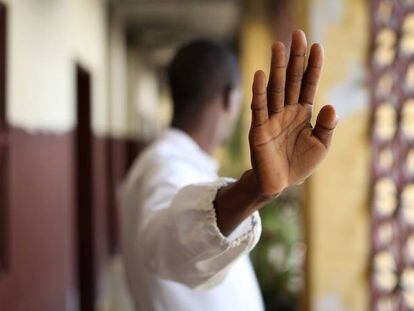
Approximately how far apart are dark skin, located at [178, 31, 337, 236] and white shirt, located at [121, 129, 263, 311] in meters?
0.10

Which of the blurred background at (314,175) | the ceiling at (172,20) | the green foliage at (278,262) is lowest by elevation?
the green foliage at (278,262)

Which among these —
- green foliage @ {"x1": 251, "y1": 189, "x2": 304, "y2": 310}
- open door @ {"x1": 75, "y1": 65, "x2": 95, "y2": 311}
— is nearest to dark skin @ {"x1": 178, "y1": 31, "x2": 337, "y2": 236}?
green foliage @ {"x1": 251, "y1": 189, "x2": 304, "y2": 310}

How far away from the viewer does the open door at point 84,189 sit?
4996mm

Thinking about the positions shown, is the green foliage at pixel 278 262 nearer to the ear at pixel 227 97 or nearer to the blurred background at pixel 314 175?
the blurred background at pixel 314 175

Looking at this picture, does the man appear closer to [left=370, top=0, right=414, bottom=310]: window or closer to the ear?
the ear

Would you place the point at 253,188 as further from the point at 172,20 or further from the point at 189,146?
A: the point at 172,20

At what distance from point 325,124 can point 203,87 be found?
0.58 m

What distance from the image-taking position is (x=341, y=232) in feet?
7.91

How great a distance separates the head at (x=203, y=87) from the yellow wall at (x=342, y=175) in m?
1.11

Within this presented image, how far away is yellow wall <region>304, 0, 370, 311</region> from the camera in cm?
241

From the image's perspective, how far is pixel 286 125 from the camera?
80 cm

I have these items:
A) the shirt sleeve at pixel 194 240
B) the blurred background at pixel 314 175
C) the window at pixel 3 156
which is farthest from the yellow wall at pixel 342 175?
the shirt sleeve at pixel 194 240

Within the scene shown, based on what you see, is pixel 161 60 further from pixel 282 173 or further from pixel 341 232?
pixel 282 173

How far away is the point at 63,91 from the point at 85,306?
190cm
